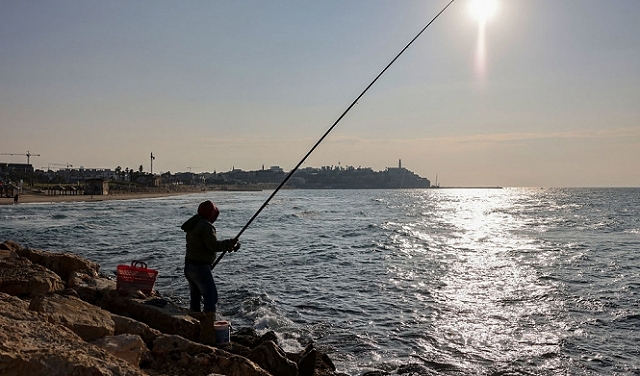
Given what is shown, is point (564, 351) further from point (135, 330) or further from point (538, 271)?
point (538, 271)

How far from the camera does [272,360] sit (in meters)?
5.50

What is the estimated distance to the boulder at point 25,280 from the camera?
6602 millimetres

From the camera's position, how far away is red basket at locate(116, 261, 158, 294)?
7.00 m

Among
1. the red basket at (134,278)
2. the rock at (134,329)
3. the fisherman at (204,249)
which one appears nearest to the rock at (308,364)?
the fisherman at (204,249)

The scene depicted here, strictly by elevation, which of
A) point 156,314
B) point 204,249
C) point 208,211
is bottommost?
point 156,314

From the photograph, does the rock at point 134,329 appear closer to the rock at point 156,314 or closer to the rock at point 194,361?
the rock at point 194,361

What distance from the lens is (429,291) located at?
1214 cm

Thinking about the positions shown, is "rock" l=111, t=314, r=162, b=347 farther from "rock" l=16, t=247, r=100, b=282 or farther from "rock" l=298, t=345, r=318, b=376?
"rock" l=16, t=247, r=100, b=282

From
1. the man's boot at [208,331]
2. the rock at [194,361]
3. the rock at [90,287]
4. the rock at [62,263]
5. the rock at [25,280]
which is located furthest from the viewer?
the rock at [62,263]

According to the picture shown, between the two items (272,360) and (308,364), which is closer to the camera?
(272,360)

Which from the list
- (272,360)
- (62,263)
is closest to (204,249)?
(272,360)

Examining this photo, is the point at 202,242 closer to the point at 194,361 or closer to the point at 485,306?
the point at 194,361

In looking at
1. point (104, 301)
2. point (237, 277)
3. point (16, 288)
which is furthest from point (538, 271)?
point (16, 288)

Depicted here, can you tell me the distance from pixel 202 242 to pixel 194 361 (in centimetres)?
189
